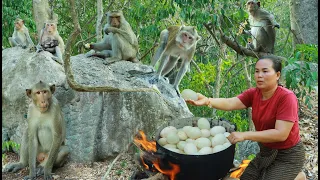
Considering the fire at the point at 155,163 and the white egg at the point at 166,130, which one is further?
the white egg at the point at 166,130

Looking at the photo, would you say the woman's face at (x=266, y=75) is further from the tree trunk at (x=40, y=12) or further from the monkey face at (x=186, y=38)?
the tree trunk at (x=40, y=12)

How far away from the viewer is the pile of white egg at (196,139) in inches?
136

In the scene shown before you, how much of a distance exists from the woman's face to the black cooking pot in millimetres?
639

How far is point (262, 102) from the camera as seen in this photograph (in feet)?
12.0

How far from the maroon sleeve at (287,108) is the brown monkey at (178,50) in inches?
143

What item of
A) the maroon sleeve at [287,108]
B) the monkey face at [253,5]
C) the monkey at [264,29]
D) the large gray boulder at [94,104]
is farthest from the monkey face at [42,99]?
the monkey face at [253,5]

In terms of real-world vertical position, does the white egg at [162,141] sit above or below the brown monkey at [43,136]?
above

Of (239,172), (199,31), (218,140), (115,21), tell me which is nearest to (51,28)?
(115,21)

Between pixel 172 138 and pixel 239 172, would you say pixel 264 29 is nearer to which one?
pixel 239 172

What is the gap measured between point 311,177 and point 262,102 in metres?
2.27

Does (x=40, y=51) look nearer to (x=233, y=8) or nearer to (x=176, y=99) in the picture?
(x=176, y=99)

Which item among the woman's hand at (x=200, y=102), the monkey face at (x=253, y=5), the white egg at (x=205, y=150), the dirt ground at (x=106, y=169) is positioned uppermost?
the monkey face at (x=253, y=5)

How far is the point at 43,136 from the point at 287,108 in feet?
11.5

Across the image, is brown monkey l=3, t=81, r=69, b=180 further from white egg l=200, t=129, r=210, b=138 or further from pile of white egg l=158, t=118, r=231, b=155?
white egg l=200, t=129, r=210, b=138
